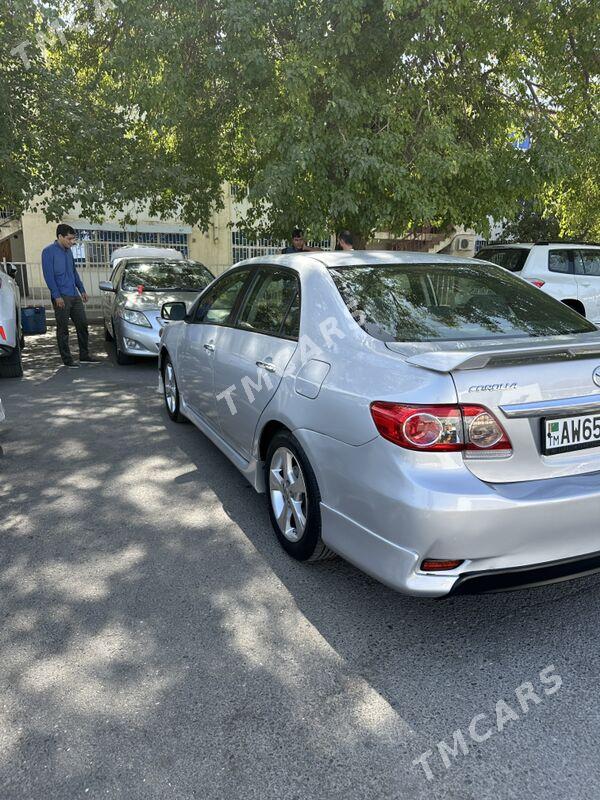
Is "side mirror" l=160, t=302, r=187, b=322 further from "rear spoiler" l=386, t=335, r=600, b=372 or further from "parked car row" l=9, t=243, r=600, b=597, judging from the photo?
"rear spoiler" l=386, t=335, r=600, b=372

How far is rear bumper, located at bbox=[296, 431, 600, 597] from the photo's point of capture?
7.44ft

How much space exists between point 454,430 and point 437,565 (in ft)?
1.73

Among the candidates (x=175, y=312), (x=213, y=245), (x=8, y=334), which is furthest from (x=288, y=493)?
(x=213, y=245)

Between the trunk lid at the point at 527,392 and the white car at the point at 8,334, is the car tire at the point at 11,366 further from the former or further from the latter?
the trunk lid at the point at 527,392

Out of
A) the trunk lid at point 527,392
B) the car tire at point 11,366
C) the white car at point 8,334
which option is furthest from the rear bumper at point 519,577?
the car tire at point 11,366

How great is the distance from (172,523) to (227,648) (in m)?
1.35

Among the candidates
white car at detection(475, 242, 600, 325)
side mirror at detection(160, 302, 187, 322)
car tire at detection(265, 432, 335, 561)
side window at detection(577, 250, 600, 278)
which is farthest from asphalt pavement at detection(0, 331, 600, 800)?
side window at detection(577, 250, 600, 278)

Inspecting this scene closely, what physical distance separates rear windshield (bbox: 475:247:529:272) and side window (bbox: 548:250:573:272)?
417 millimetres

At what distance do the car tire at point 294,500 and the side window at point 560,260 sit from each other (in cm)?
861

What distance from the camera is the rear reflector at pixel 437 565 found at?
235cm

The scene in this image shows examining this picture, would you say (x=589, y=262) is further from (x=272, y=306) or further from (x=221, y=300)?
(x=272, y=306)

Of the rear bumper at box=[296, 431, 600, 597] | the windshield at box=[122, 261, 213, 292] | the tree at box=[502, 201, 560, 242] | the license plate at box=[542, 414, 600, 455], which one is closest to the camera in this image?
the rear bumper at box=[296, 431, 600, 597]

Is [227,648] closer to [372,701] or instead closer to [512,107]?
[372,701]

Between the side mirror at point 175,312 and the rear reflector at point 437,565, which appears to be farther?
the side mirror at point 175,312
